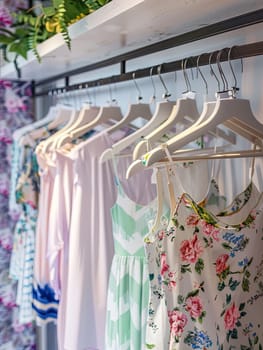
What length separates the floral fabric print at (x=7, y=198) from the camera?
7.73ft

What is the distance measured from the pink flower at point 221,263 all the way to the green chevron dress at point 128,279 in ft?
0.84

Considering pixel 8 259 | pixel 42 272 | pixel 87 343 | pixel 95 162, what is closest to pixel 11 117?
pixel 8 259

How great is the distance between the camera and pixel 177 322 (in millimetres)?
909

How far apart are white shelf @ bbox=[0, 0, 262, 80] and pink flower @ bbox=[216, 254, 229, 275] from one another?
0.50m

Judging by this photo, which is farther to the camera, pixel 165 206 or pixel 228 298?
pixel 165 206

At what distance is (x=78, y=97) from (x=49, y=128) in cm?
24

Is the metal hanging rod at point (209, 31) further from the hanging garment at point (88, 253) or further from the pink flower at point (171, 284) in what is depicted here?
the pink flower at point (171, 284)

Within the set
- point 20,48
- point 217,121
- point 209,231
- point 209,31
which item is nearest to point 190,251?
point 209,231

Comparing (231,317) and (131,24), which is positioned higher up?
(131,24)

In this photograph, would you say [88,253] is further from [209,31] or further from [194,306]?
[209,31]

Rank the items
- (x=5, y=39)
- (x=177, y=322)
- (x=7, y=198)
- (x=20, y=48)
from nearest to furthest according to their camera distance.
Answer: (x=177, y=322) < (x=20, y=48) < (x=5, y=39) < (x=7, y=198)

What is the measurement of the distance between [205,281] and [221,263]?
0.15 ft

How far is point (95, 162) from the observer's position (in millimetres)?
1369

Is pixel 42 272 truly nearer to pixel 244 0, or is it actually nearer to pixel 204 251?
pixel 204 251
